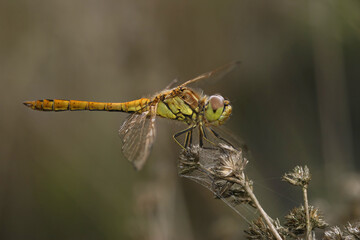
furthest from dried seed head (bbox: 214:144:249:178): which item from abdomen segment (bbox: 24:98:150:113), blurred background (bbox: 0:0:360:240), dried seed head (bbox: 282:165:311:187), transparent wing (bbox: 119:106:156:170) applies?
blurred background (bbox: 0:0:360:240)

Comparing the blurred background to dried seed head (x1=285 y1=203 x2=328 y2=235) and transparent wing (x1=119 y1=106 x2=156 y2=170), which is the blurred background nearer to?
transparent wing (x1=119 y1=106 x2=156 y2=170)

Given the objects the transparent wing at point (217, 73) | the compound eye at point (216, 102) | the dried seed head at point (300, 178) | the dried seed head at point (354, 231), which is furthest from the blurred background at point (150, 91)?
the dried seed head at point (354, 231)

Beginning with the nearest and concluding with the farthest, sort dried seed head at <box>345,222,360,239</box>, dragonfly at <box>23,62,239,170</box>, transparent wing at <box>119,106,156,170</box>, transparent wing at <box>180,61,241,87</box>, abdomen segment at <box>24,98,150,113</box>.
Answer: dried seed head at <box>345,222,360,239</box> < transparent wing at <box>119,106,156,170</box> < dragonfly at <box>23,62,239,170</box> < transparent wing at <box>180,61,241,87</box> < abdomen segment at <box>24,98,150,113</box>

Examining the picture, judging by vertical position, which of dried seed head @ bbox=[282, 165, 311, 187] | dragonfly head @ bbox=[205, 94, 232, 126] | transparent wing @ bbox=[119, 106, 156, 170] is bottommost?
dried seed head @ bbox=[282, 165, 311, 187]

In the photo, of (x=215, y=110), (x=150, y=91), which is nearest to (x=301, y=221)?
(x=215, y=110)

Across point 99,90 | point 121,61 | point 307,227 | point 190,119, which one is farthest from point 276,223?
point 99,90

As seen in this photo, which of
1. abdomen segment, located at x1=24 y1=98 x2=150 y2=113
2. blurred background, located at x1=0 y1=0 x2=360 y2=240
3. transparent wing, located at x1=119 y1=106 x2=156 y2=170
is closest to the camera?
transparent wing, located at x1=119 y1=106 x2=156 y2=170

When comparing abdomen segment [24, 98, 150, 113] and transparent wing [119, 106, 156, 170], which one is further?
abdomen segment [24, 98, 150, 113]
